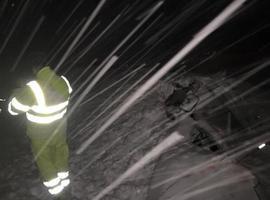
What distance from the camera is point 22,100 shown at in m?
3.56

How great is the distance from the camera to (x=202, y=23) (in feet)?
35.5

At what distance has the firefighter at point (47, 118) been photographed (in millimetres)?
3600

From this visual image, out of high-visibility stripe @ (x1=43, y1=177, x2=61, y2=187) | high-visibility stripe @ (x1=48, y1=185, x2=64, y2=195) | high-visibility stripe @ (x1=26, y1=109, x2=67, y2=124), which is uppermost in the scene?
high-visibility stripe @ (x1=26, y1=109, x2=67, y2=124)

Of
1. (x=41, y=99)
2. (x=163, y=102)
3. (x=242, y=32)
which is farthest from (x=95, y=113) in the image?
(x=242, y=32)

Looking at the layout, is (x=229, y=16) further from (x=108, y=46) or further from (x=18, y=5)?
(x=18, y=5)

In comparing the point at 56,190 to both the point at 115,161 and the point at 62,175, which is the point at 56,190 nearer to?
the point at 62,175

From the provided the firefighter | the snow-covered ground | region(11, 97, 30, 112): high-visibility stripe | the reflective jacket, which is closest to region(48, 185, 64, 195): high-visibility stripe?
the firefighter

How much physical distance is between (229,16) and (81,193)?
30.5ft

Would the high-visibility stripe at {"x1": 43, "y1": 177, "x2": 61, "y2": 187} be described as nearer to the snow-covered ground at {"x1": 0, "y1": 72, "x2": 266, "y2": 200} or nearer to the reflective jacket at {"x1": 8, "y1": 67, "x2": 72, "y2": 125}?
the snow-covered ground at {"x1": 0, "y1": 72, "x2": 266, "y2": 200}

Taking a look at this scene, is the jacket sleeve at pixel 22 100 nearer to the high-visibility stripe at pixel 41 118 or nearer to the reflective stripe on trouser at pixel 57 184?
the high-visibility stripe at pixel 41 118

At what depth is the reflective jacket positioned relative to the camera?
3.57 m

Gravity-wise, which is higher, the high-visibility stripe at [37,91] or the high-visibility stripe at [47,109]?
the high-visibility stripe at [37,91]

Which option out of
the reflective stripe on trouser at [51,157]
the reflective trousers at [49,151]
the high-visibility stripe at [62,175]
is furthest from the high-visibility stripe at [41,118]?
the high-visibility stripe at [62,175]

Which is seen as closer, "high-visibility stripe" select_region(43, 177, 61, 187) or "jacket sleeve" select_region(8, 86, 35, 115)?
"jacket sleeve" select_region(8, 86, 35, 115)
